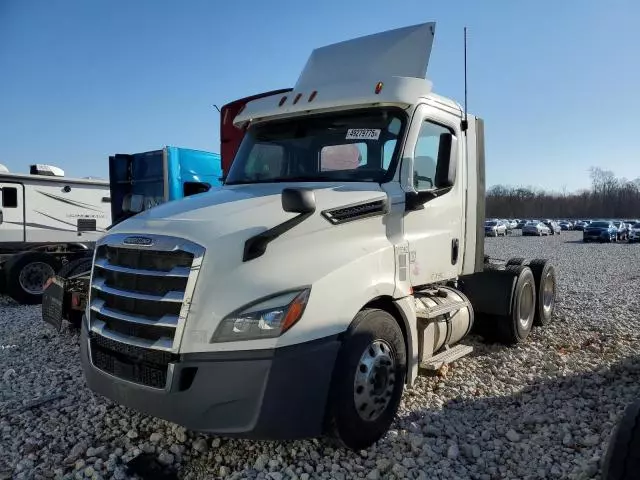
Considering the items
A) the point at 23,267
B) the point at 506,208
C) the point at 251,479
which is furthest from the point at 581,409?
the point at 506,208

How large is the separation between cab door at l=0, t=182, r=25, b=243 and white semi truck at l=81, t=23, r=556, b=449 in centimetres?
911

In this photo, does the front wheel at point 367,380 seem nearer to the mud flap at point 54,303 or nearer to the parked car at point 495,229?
the mud flap at point 54,303

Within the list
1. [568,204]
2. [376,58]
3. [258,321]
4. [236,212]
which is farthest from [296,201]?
[568,204]

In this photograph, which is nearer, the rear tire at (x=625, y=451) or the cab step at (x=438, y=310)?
the rear tire at (x=625, y=451)

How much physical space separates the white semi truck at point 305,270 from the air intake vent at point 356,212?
11 mm

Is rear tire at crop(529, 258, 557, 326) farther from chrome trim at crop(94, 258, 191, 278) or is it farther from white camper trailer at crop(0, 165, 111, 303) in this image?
white camper trailer at crop(0, 165, 111, 303)

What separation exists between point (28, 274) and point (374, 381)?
967cm

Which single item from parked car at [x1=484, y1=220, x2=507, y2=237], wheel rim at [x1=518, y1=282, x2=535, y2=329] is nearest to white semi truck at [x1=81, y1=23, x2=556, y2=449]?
wheel rim at [x1=518, y1=282, x2=535, y2=329]

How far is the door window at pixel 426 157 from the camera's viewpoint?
4.49 m

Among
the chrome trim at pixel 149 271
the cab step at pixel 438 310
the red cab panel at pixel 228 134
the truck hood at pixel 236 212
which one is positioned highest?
the red cab panel at pixel 228 134

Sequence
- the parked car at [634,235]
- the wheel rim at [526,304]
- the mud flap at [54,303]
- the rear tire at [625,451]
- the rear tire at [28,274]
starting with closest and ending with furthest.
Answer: the rear tire at [625,451], the mud flap at [54,303], the wheel rim at [526,304], the rear tire at [28,274], the parked car at [634,235]

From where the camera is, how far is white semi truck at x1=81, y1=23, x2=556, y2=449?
312 centimetres

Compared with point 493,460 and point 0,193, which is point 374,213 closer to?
point 493,460

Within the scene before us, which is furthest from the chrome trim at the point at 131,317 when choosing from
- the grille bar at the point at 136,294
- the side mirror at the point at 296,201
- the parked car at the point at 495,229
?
the parked car at the point at 495,229
